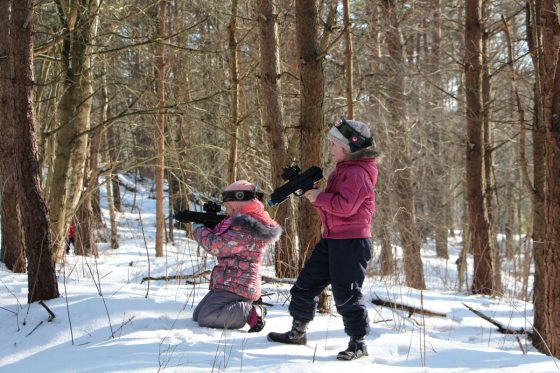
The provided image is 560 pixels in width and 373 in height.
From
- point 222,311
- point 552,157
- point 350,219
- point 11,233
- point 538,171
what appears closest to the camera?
point 350,219

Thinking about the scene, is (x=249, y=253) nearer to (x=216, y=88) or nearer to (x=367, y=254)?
(x=367, y=254)

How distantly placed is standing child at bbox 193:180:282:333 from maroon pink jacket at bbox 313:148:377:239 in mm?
581

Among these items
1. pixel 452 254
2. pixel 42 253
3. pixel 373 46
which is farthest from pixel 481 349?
pixel 452 254

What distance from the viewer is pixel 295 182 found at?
3.63 meters

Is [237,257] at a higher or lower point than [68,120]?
lower

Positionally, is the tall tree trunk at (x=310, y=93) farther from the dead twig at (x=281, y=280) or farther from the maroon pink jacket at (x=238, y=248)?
the maroon pink jacket at (x=238, y=248)

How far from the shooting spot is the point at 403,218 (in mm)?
12883

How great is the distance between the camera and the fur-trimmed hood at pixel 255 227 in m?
3.99

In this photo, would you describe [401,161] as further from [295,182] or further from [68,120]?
[295,182]

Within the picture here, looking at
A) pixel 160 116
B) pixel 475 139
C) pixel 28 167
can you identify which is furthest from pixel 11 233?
pixel 475 139

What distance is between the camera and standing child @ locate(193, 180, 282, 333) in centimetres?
400

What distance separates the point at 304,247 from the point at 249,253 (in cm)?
105

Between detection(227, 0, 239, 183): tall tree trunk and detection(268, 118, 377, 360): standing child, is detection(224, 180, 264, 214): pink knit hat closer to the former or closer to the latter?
detection(268, 118, 377, 360): standing child

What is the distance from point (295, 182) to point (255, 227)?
1.82ft
